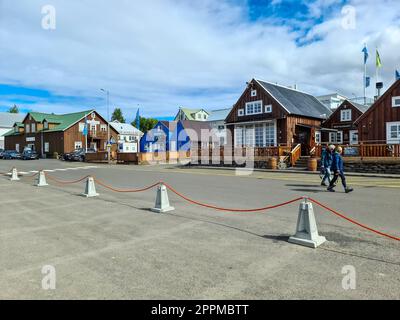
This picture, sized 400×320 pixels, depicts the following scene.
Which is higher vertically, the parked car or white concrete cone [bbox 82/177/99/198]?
the parked car

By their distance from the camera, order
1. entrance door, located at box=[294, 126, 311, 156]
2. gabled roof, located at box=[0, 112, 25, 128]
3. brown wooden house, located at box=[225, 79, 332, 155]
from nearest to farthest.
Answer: brown wooden house, located at box=[225, 79, 332, 155] < entrance door, located at box=[294, 126, 311, 156] < gabled roof, located at box=[0, 112, 25, 128]

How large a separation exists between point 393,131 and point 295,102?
37.7 ft

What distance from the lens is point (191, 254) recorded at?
532 centimetres

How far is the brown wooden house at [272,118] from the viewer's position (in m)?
32.4

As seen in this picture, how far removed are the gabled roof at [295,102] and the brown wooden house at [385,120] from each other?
7.15 meters

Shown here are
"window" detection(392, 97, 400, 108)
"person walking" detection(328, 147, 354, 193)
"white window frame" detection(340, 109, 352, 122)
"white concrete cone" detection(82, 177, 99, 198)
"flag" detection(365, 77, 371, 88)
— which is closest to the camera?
"white concrete cone" detection(82, 177, 99, 198)

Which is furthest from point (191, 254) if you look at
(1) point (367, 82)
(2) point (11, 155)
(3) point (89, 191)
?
(2) point (11, 155)

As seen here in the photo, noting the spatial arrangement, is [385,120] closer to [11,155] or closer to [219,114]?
[219,114]

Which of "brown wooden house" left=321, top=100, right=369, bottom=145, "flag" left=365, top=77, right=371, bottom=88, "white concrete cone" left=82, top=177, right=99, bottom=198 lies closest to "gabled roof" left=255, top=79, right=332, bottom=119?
"brown wooden house" left=321, top=100, right=369, bottom=145

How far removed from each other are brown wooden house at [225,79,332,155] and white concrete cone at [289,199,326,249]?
84.4 feet

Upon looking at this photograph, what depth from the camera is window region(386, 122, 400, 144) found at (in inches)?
1028

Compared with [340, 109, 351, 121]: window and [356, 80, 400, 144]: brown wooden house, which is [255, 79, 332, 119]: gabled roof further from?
[356, 80, 400, 144]: brown wooden house

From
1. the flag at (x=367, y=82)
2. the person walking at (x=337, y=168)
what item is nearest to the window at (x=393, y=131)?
the person walking at (x=337, y=168)
